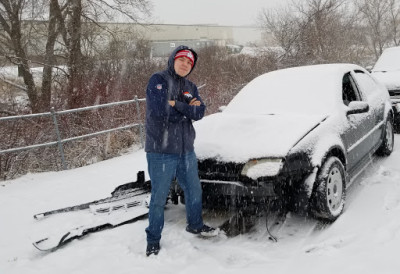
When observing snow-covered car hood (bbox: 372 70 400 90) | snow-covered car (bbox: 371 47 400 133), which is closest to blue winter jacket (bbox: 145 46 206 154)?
snow-covered car (bbox: 371 47 400 133)

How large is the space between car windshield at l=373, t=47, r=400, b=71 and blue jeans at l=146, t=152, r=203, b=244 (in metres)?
7.42

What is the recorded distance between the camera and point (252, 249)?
3.25 metres

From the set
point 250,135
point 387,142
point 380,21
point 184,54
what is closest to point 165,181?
point 250,135

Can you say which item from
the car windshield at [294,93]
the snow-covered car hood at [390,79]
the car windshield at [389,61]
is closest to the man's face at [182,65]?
the car windshield at [294,93]

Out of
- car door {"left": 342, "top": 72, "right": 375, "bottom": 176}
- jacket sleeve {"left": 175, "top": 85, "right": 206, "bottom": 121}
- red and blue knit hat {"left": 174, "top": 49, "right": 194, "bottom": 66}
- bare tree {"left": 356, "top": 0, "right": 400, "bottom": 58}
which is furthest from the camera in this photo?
bare tree {"left": 356, "top": 0, "right": 400, "bottom": 58}

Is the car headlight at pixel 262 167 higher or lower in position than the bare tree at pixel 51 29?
lower

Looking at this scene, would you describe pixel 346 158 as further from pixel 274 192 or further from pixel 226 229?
pixel 226 229

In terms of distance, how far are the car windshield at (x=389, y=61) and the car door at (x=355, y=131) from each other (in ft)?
16.3

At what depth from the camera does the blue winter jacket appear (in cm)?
309

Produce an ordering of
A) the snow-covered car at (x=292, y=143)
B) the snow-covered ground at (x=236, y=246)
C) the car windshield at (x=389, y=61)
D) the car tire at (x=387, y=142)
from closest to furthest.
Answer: the snow-covered ground at (x=236, y=246) < the snow-covered car at (x=292, y=143) < the car tire at (x=387, y=142) < the car windshield at (x=389, y=61)

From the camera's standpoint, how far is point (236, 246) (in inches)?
131

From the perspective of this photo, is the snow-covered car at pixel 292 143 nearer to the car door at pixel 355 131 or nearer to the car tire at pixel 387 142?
the car door at pixel 355 131

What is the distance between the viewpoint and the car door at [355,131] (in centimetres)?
402

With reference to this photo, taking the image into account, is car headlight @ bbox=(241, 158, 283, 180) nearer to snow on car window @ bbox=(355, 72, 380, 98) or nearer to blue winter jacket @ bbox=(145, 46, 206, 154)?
blue winter jacket @ bbox=(145, 46, 206, 154)
